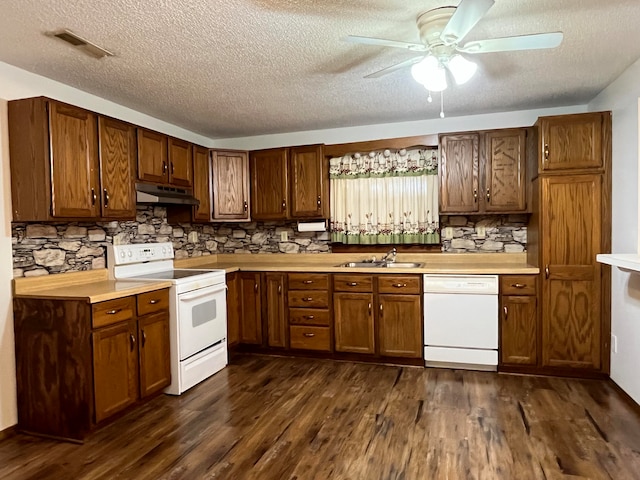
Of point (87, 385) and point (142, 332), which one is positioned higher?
point (142, 332)

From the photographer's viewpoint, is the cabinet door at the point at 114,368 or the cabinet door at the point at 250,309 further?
the cabinet door at the point at 250,309

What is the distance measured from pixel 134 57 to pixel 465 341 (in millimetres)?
3315

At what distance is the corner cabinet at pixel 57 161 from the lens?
102 inches

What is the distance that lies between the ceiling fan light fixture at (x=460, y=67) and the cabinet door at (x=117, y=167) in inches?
94.8

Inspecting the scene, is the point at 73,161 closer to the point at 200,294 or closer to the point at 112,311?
the point at 112,311

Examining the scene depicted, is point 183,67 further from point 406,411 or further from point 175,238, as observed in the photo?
Answer: point 406,411

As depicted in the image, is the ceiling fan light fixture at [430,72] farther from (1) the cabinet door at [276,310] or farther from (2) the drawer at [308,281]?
(1) the cabinet door at [276,310]

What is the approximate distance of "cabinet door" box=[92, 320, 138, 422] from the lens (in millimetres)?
2537

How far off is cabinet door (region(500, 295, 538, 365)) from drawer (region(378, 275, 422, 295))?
0.72 m

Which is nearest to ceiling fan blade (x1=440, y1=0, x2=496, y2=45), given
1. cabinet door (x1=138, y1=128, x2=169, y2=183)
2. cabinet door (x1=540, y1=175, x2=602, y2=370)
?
cabinet door (x1=540, y1=175, x2=602, y2=370)

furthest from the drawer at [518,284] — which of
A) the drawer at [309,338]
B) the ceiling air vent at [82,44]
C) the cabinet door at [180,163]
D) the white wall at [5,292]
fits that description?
the white wall at [5,292]

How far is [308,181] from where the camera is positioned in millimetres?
4316

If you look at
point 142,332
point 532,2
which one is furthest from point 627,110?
point 142,332

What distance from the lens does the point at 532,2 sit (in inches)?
78.7
